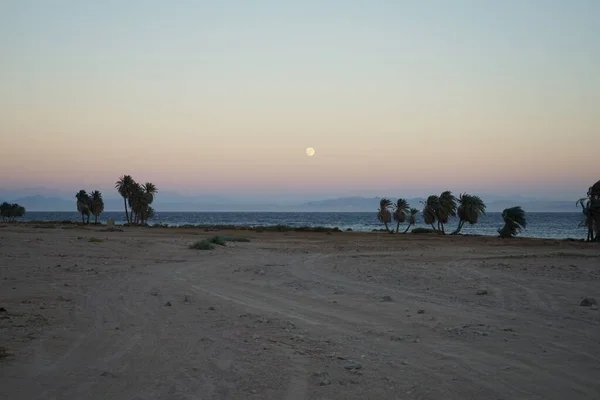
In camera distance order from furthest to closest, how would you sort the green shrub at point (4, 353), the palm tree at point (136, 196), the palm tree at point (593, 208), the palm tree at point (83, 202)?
1. the palm tree at point (83, 202)
2. the palm tree at point (136, 196)
3. the palm tree at point (593, 208)
4. the green shrub at point (4, 353)

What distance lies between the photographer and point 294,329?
9.21m

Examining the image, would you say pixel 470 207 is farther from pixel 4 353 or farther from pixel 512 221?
pixel 4 353

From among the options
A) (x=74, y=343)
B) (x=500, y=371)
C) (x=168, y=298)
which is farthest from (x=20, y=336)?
(x=500, y=371)

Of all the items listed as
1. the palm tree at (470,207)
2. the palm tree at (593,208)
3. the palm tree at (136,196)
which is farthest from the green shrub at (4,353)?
the palm tree at (136,196)

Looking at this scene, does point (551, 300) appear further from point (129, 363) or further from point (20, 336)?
point (20, 336)

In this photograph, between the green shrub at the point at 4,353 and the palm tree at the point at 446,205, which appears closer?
the green shrub at the point at 4,353

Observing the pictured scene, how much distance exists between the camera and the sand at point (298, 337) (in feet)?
20.6

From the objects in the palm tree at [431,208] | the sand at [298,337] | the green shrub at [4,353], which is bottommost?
the sand at [298,337]

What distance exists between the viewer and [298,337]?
28.1 feet

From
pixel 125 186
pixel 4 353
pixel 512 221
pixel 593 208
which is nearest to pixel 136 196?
pixel 125 186

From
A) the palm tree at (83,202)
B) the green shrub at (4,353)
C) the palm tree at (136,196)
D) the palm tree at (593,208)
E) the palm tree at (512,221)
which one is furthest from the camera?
the palm tree at (83,202)

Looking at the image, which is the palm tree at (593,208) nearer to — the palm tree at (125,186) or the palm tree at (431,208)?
the palm tree at (431,208)

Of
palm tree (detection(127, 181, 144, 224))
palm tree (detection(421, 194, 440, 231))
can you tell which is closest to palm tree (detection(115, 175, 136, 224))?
palm tree (detection(127, 181, 144, 224))

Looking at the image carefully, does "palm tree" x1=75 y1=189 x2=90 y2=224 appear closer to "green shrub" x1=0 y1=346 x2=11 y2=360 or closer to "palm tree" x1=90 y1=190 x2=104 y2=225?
"palm tree" x1=90 y1=190 x2=104 y2=225
